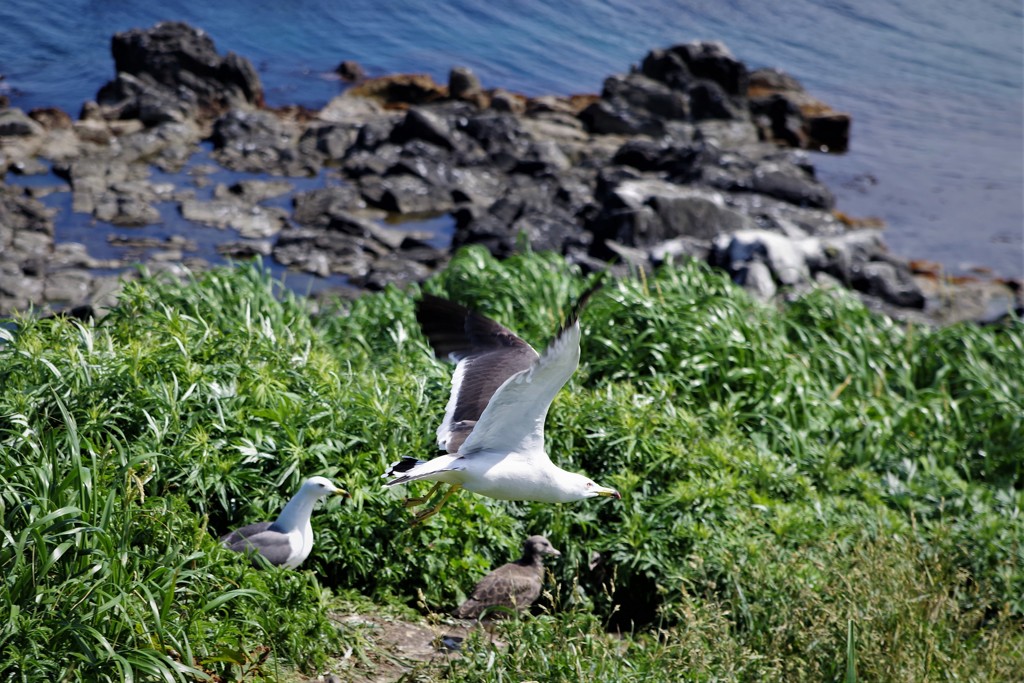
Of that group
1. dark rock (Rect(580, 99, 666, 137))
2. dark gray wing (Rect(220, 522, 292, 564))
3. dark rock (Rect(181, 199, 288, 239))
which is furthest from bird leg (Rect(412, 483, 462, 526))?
dark rock (Rect(580, 99, 666, 137))

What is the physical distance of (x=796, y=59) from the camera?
93.9 ft

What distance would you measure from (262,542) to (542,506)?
5.16 feet

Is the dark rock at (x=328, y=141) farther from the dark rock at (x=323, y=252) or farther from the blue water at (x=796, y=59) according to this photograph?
the dark rock at (x=323, y=252)

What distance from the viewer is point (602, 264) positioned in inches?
491

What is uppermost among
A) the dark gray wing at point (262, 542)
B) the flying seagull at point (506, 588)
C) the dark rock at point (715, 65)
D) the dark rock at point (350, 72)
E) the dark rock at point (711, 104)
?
the dark rock at point (715, 65)

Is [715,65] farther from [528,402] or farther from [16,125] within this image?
[528,402]

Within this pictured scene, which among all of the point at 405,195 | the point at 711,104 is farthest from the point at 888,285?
the point at 711,104

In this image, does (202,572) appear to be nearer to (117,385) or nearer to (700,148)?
(117,385)

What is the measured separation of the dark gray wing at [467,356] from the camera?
4.30m

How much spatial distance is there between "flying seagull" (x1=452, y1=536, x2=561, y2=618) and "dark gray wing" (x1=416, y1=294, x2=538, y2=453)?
2.63ft

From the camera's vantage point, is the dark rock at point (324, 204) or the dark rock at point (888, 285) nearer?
the dark rock at point (888, 285)

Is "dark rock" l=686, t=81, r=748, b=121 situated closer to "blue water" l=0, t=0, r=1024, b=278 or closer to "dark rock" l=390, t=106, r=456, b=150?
"blue water" l=0, t=0, r=1024, b=278

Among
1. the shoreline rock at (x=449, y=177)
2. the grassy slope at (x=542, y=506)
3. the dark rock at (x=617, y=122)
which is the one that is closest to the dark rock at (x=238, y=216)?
the shoreline rock at (x=449, y=177)

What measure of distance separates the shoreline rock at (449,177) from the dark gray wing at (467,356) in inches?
226
